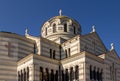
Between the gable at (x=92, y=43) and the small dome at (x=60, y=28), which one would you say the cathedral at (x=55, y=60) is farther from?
Answer: the small dome at (x=60, y=28)

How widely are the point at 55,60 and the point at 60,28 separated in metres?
9.57

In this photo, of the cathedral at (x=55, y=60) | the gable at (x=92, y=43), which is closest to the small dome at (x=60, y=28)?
the cathedral at (x=55, y=60)

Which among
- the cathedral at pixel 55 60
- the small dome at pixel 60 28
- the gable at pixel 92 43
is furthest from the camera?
the small dome at pixel 60 28

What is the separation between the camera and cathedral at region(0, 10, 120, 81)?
24172 millimetres

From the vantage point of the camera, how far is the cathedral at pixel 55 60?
24.2 m

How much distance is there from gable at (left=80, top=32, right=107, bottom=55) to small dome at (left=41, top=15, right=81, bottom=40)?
4477 millimetres

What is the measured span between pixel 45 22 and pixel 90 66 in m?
14.4

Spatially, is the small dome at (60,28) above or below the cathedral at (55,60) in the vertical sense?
above

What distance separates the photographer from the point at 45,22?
3653 centimetres

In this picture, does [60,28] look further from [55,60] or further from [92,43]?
[55,60]

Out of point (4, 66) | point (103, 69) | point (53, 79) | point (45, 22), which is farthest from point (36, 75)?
point (45, 22)

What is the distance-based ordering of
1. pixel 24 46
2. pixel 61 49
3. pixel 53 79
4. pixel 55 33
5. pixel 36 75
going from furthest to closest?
pixel 55 33 → pixel 61 49 → pixel 24 46 → pixel 53 79 → pixel 36 75

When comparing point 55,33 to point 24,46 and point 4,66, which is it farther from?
point 4,66

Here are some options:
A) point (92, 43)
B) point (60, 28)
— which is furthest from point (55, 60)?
point (60, 28)
